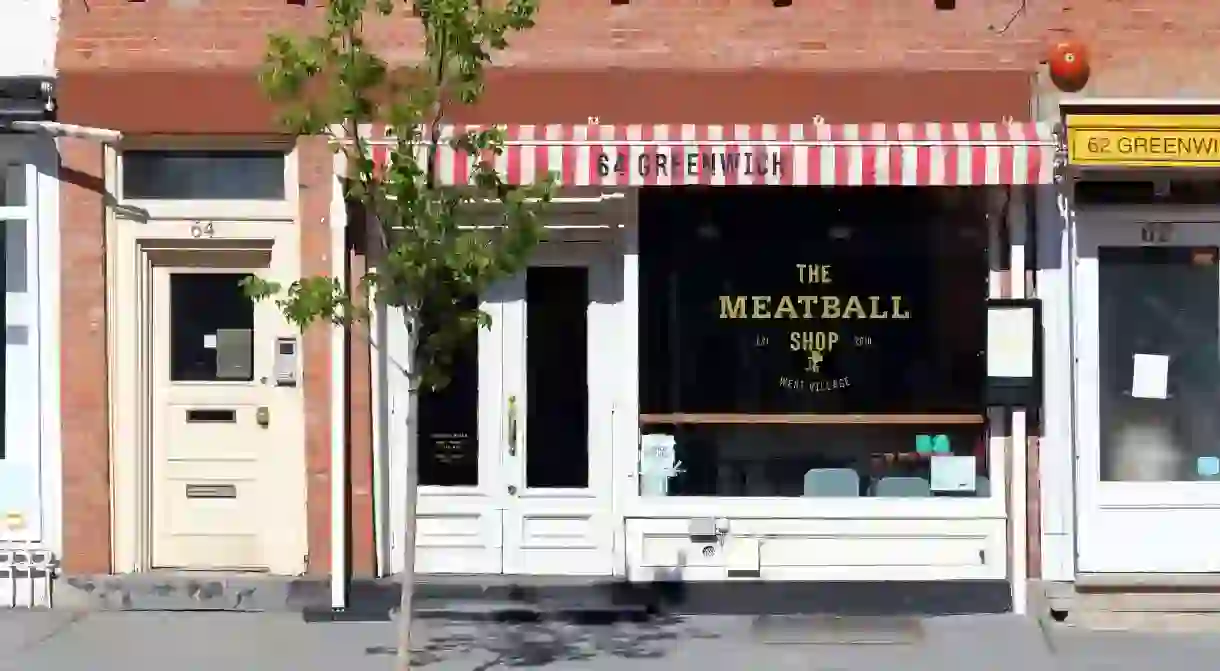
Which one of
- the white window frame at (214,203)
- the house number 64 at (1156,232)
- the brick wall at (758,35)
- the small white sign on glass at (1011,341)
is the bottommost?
the small white sign on glass at (1011,341)

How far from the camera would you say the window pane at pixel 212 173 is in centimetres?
957

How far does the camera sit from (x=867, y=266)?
948cm

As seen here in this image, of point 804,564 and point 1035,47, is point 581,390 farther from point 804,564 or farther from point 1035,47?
point 1035,47

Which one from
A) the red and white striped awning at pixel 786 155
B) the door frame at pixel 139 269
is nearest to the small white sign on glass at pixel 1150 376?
the red and white striped awning at pixel 786 155

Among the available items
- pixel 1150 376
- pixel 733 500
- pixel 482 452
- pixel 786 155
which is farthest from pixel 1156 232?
pixel 482 452

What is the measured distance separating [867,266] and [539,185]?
3.00 meters

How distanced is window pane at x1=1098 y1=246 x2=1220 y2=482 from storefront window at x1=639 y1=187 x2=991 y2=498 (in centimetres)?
78

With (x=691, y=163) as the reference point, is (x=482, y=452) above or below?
below

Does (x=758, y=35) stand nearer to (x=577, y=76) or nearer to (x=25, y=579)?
(x=577, y=76)

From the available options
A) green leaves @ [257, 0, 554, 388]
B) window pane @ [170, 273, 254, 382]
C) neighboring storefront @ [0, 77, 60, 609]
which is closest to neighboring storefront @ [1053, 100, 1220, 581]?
green leaves @ [257, 0, 554, 388]

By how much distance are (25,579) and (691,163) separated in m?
4.73

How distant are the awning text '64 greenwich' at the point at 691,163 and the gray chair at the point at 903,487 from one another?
205 centimetres

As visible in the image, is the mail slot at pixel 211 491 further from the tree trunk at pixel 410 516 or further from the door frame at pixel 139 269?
the tree trunk at pixel 410 516

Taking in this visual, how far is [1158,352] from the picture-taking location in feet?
31.0
